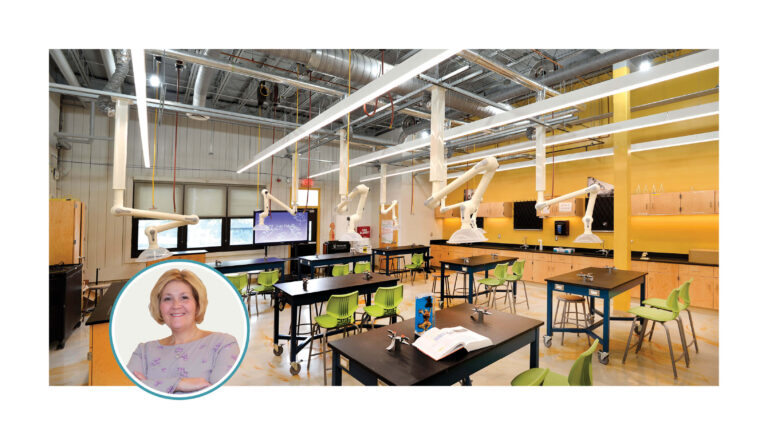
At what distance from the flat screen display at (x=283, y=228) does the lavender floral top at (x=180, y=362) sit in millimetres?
6806

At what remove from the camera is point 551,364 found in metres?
3.59

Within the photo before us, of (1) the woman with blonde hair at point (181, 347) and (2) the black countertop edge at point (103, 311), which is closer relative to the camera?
(1) the woman with blonde hair at point (181, 347)

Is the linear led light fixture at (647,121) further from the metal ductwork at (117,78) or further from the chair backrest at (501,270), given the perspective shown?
the metal ductwork at (117,78)

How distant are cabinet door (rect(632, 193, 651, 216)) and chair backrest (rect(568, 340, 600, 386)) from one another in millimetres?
5733

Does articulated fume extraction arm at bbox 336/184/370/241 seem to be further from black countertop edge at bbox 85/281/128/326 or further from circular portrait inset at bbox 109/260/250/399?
black countertop edge at bbox 85/281/128/326

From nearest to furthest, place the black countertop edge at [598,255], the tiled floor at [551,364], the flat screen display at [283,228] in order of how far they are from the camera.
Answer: the tiled floor at [551,364], the black countertop edge at [598,255], the flat screen display at [283,228]

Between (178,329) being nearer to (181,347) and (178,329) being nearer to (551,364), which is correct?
(181,347)

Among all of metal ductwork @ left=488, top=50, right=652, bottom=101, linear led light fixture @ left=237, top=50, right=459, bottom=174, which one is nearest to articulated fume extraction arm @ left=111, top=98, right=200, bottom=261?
linear led light fixture @ left=237, top=50, right=459, bottom=174

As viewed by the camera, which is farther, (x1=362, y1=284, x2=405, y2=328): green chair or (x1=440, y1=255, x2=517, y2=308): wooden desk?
(x1=440, y1=255, x2=517, y2=308): wooden desk

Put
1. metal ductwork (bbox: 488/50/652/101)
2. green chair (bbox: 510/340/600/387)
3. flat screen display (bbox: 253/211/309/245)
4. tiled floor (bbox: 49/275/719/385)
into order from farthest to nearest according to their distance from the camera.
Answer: flat screen display (bbox: 253/211/309/245), metal ductwork (bbox: 488/50/652/101), tiled floor (bbox: 49/275/719/385), green chair (bbox: 510/340/600/387)

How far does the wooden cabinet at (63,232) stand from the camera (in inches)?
182

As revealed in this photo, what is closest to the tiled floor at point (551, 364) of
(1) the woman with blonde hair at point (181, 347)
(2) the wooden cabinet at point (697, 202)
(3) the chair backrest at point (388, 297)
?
(3) the chair backrest at point (388, 297)

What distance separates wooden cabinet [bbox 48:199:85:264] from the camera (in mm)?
4633

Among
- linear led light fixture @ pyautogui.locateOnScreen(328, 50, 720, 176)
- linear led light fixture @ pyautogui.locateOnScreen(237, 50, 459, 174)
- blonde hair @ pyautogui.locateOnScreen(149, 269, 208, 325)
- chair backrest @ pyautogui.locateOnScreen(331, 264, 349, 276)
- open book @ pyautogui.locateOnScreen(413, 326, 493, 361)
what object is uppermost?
linear led light fixture @ pyautogui.locateOnScreen(328, 50, 720, 176)
